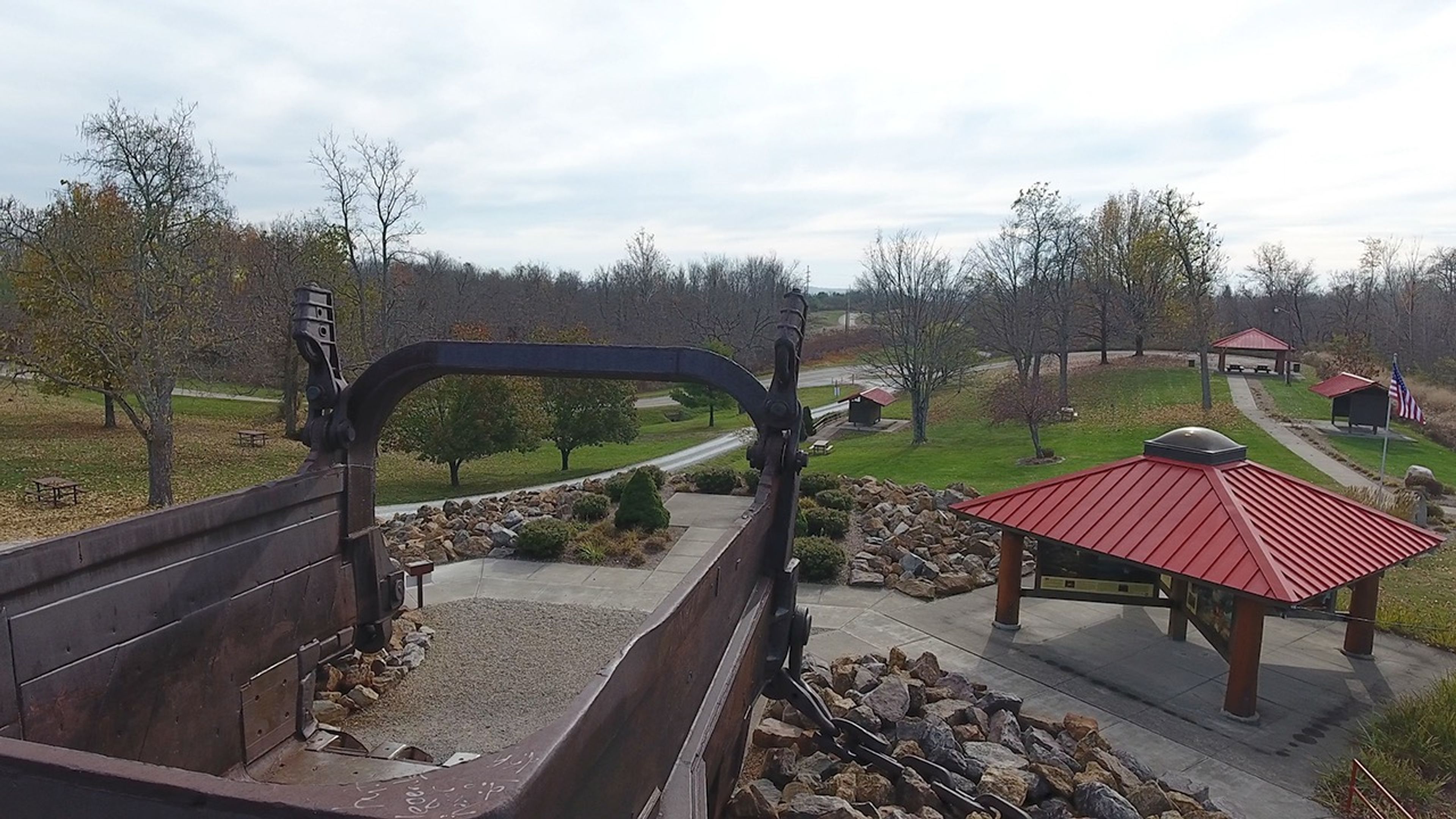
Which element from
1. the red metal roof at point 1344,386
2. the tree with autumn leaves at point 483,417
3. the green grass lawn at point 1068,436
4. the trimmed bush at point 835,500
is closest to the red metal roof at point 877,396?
the green grass lawn at point 1068,436

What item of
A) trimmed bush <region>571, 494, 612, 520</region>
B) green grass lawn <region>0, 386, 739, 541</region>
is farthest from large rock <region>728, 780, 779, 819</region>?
green grass lawn <region>0, 386, 739, 541</region>

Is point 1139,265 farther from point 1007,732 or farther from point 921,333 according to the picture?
point 1007,732

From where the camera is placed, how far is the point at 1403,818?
656cm

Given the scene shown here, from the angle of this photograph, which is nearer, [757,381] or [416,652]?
[757,381]

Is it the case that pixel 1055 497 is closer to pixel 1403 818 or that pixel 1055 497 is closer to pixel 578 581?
pixel 1403 818

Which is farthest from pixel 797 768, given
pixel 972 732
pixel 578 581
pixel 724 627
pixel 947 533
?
pixel 947 533

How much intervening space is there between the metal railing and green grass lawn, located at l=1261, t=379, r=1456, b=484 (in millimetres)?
19435

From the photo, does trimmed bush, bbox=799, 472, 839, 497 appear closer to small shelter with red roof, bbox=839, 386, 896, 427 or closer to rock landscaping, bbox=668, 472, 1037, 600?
rock landscaping, bbox=668, 472, 1037, 600

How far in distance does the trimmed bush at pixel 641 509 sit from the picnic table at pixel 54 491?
13474mm

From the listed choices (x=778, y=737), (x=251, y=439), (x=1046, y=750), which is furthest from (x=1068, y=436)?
(x=251, y=439)

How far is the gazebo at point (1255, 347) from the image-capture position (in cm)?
4253

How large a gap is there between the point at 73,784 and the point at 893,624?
957cm

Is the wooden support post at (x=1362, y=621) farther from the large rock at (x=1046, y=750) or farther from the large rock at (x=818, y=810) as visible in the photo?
the large rock at (x=818, y=810)

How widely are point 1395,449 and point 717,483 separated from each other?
22770 mm
